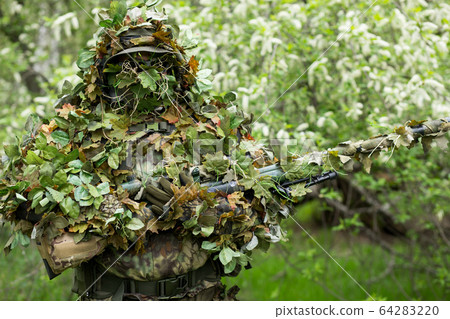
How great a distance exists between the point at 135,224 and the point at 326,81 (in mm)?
2266

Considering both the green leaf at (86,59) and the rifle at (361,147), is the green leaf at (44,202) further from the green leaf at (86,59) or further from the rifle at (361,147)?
the rifle at (361,147)

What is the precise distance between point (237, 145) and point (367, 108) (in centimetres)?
182

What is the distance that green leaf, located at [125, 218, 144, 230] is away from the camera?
5.16 ft

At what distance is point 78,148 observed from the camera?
1717 mm

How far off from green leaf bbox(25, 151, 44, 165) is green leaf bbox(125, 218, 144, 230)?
0.40m

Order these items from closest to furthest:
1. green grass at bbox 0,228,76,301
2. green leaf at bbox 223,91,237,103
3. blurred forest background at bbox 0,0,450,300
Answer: green leaf at bbox 223,91,237,103 < blurred forest background at bbox 0,0,450,300 < green grass at bbox 0,228,76,301

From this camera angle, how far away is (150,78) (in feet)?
5.51

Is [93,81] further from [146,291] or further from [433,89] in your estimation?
[433,89]

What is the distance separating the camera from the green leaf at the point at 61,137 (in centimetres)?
171

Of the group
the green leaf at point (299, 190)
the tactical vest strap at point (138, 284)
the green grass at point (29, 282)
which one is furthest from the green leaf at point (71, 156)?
the green grass at point (29, 282)

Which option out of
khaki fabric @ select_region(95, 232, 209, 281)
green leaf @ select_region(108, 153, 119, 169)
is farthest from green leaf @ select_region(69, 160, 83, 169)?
khaki fabric @ select_region(95, 232, 209, 281)

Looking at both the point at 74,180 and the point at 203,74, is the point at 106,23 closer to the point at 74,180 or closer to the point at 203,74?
the point at 203,74

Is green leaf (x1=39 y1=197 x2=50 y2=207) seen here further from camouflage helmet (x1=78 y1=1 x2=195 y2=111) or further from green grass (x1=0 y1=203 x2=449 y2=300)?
green grass (x1=0 y1=203 x2=449 y2=300)
